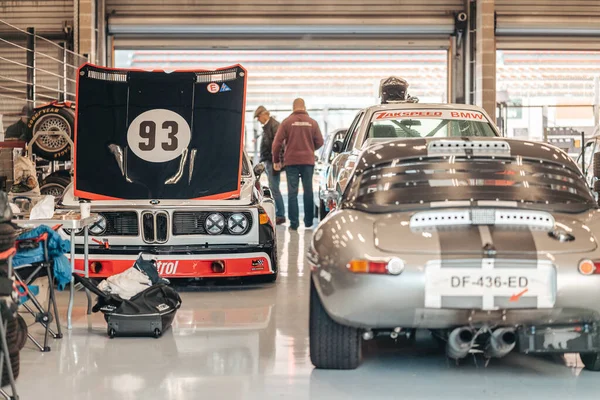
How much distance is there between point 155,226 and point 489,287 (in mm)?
3461

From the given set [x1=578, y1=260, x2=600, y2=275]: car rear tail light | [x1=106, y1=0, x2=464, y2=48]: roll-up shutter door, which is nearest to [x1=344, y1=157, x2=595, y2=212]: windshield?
[x1=578, y1=260, x2=600, y2=275]: car rear tail light

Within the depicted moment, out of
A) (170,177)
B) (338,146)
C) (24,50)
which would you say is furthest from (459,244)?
(24,50)

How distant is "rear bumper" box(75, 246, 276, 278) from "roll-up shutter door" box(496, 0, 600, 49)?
36.9ft

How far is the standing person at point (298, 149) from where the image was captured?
1191cm

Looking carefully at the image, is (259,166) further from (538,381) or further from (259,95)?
(259,95)

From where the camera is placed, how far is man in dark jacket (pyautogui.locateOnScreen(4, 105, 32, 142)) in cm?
1129

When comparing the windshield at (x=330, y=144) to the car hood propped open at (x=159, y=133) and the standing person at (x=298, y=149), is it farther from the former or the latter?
the car hood propped open at (x=159, y=133)

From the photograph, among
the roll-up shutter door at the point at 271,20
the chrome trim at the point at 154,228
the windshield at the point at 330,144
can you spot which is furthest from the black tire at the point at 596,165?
the chrome trim at the point at 154,228

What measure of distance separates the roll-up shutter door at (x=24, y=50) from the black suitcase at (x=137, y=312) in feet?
18.1

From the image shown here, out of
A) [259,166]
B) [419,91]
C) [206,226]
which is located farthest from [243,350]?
[419,91]

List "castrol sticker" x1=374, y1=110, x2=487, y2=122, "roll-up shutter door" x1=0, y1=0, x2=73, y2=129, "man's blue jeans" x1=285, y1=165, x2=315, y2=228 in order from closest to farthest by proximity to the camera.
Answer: "castrol sticker" x1=374, y1=110, x2=487, y2=122 < "roll-up shutter door" x1=0, y1=0, x2=73, y2=129 < "man's blue jeans" x1=285, y1=165, x2=315, y2=228

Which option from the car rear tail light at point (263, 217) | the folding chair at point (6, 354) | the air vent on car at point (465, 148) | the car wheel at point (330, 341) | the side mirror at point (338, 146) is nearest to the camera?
the folding chair at point (6, 354)

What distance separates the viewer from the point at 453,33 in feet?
54.8

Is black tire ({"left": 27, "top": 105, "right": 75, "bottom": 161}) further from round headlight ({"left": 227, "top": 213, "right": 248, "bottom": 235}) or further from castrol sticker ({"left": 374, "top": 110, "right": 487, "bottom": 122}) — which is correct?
round headlight ({"left": 227, "top": 213, "right": 248, "bottom": 235})
